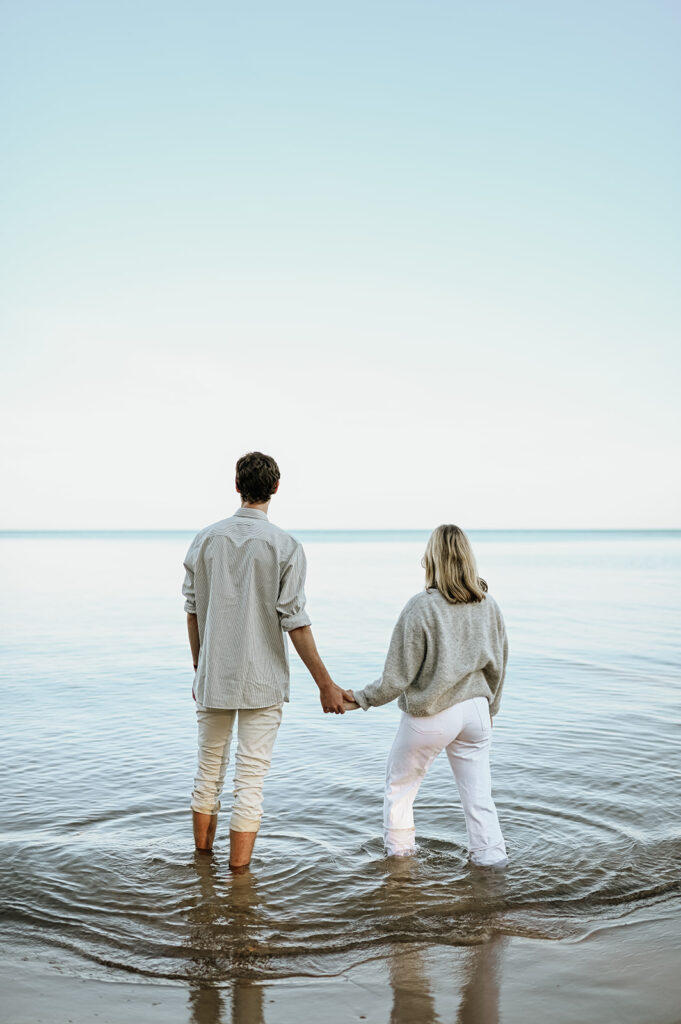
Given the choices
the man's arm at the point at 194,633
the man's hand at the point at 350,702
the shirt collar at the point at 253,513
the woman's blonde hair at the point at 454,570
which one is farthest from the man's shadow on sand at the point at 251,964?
the shirt collar at the point at 253,513

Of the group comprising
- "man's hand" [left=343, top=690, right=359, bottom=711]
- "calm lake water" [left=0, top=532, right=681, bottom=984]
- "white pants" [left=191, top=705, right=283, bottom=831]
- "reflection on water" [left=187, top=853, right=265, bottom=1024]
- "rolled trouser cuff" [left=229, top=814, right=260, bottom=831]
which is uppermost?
"man's hand" [left=343, top=690, right=359, bottom=711]

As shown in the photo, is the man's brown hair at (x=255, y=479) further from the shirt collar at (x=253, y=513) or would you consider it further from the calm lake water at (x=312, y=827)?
the calm lake water at (x=312, y=827)

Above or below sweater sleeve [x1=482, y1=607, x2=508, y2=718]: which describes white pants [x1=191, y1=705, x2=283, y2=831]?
below

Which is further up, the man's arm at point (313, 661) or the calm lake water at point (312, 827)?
the man's arm at point (313, 661)

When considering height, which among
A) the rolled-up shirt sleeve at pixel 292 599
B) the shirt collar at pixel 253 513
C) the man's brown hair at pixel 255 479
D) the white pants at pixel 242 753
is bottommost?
the white pants at pixel 242 753

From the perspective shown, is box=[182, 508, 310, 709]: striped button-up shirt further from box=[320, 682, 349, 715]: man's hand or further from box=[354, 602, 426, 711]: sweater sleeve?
box=[354, 602, 426, 711]: sweater sleeve

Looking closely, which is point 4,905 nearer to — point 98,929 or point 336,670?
point 98,929

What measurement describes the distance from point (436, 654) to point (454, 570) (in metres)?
0.44

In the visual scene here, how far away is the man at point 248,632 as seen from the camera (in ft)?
14.7

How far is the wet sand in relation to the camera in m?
3.13

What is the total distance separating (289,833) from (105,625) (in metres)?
11.5

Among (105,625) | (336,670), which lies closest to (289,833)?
(336,670)

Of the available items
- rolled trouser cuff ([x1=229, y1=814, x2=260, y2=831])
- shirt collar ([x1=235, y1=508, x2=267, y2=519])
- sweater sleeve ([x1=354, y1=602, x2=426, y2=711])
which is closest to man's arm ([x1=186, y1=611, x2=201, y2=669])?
shirt collar ([x1=235, y1=508, x2=267, y2=519])

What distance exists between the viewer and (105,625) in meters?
16.0
